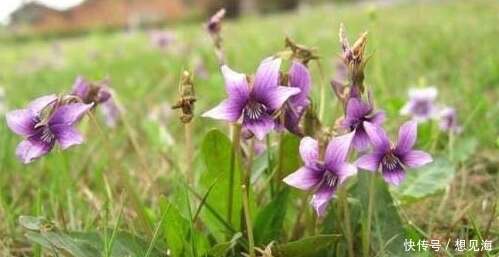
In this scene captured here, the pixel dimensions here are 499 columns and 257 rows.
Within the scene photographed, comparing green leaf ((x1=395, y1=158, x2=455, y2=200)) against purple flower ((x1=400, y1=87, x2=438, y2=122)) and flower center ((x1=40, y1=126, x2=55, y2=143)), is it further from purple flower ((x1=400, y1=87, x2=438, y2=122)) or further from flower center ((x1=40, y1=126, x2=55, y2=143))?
flower center ((x1=40, y1=126, x2=55, y2=143))

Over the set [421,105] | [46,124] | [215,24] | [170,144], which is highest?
[215,24]

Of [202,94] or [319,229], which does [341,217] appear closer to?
[319,229]

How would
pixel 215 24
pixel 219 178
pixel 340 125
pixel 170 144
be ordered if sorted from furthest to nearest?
pixel 170 144 < pixel 215 24 < pixel 219 178 < pixel 340 125

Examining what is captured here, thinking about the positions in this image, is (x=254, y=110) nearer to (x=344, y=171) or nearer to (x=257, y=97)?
(x=257, y=97)

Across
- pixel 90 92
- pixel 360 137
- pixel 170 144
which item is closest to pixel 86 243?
pixel 90 92

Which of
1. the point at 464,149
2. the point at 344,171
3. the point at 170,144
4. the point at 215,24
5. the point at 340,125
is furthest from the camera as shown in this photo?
the point at 170,144

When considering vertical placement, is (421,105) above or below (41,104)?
below

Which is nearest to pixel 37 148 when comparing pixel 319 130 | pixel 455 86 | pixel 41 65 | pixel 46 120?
pixel 46 120

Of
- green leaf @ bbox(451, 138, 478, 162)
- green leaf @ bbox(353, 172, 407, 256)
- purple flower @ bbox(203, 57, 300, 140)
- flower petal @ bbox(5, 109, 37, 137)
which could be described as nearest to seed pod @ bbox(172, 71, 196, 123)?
purple flower @ bbox(203, 57, 300, 140)
